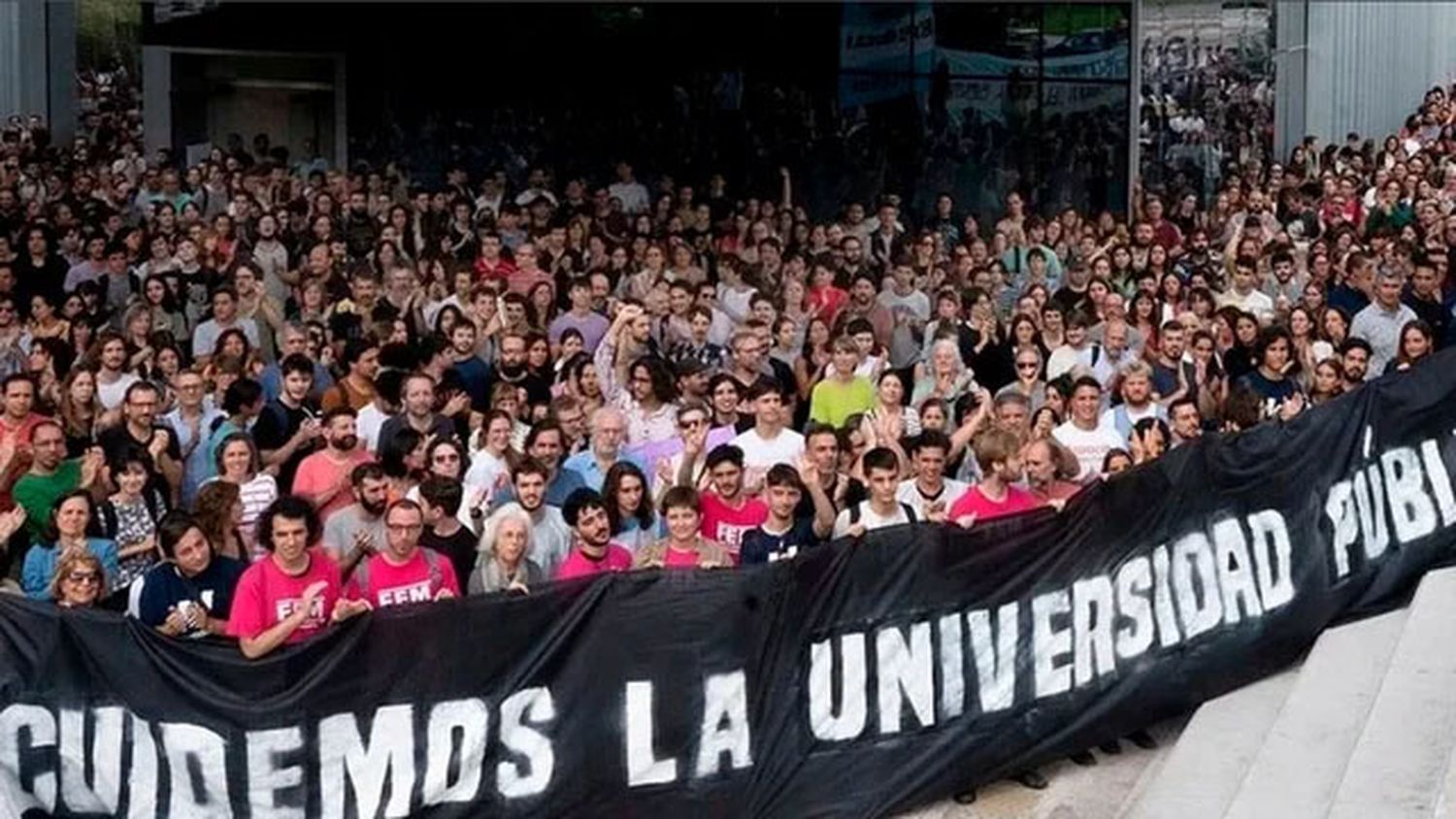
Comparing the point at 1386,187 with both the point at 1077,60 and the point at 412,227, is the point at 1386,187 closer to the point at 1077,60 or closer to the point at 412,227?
the point at 1077,60

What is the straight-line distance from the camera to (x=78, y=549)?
9.22 metres

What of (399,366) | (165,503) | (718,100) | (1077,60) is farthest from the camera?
(718,100)

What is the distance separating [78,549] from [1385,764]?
5360 mm

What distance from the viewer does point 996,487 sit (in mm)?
9992

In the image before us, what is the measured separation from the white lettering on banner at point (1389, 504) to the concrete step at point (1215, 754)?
2.69ft

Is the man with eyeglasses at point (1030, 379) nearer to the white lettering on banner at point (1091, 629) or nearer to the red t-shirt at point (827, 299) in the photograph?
the white lettering on banner at point (1091, 629)

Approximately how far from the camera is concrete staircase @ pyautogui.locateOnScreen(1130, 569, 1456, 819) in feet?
29.0

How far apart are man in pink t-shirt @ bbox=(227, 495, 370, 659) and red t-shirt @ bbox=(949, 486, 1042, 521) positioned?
9.00 feet

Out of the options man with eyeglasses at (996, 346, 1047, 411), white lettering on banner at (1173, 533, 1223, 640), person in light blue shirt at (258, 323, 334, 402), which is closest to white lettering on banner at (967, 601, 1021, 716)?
white lettering on banner at (1173, 533, 1223, 640)

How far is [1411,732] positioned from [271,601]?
15.4 feet

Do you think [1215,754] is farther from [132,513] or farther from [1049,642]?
[132,513]

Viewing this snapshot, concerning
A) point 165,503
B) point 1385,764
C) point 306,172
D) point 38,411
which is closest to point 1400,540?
point 1385,764

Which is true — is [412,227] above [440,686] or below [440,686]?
above

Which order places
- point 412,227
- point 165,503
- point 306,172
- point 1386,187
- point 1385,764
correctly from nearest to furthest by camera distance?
point 1385,764, point 165,503, point 412,227, point 1386,187, point 306,172
